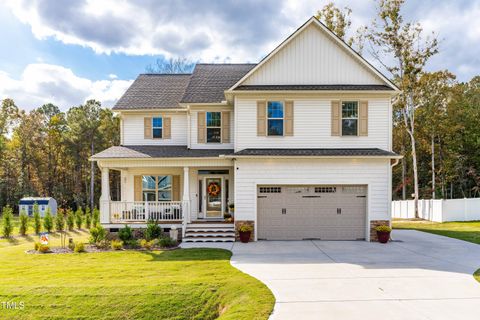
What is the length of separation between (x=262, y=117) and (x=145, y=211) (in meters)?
6.87

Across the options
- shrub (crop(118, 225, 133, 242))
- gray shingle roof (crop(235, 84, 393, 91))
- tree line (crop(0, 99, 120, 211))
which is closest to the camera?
shrub (crop(118, 225, 133, 242))

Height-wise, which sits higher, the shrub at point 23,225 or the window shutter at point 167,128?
the window shutter at point 167,128

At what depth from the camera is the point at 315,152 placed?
45.5ft

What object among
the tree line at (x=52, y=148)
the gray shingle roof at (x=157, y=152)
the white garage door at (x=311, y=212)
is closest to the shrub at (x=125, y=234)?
the gray shingle roof at (x=157, y=152)

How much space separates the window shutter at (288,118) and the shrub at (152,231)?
7027 mm

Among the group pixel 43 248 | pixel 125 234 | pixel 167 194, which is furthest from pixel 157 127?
pixel 43 248

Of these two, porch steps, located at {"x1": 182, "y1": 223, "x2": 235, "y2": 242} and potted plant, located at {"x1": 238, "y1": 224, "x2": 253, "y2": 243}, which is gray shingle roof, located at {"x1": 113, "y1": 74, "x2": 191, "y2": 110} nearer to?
porch steps, located at {"x1": 182, "y1": 223, "x2": 235, "y2": 242}

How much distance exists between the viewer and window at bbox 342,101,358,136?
14.4m

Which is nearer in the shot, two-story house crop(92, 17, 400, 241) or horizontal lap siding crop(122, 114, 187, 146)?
two-story house crop(92, 17, 400, 241)

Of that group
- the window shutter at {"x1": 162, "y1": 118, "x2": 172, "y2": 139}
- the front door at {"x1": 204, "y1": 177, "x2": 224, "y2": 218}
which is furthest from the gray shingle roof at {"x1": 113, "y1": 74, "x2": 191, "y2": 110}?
the front door at {"x1": 204, "y1": 177, "x2": 224, "y2": 218}

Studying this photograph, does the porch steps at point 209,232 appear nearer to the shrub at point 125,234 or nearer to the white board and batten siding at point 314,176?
the white board and batten siding at point 314,176

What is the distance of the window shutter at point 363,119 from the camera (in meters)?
14.3

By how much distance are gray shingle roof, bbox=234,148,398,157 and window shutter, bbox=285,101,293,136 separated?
2.93 feet

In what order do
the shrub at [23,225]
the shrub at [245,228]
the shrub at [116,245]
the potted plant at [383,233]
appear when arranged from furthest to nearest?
the shrub at [23,225], the shrub at [245,228], the potted plant at [383,233], the shrub at [116,245]
